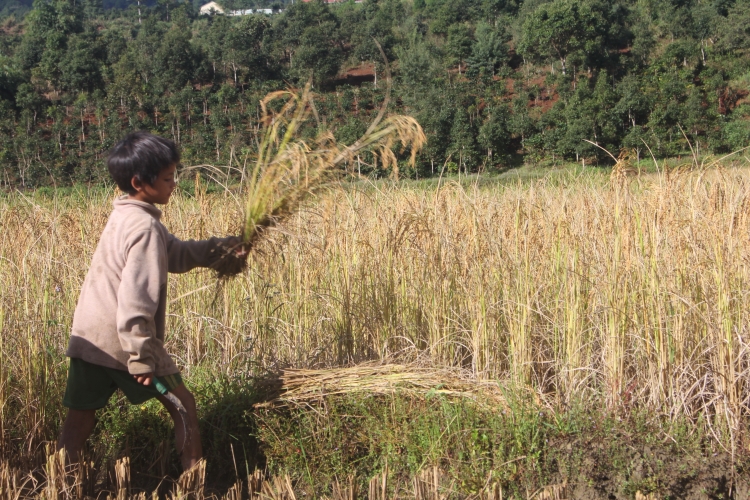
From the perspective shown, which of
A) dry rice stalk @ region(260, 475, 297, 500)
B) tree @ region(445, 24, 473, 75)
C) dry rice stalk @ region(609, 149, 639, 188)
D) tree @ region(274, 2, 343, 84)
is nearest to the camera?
dry rice stalk @ region(260, 475, 297, 500)

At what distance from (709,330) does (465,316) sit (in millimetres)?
1010

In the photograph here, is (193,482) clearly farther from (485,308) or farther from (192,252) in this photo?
(485,308)

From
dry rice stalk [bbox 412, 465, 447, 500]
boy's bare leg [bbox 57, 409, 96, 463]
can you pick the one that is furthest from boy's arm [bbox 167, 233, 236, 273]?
dry rice stalk [bbox 412, 465, 447, 500]

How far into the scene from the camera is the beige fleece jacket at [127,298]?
194 cm

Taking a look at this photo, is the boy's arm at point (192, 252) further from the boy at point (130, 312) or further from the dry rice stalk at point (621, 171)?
the dry rice stalk at point (621, 171)

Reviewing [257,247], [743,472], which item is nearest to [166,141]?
[257,247]

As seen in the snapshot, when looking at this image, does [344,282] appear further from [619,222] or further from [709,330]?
[709,330]

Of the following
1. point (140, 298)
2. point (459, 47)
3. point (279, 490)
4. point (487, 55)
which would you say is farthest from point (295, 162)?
point (459, 47)

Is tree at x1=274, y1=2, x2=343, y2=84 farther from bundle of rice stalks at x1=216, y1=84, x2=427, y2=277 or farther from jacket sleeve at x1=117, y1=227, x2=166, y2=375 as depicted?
jacket sleeve at x1=117, y1=227, x2=166, y2=375

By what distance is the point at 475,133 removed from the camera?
26.5m

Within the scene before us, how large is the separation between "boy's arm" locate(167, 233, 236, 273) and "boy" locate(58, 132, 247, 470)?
0.06 metres

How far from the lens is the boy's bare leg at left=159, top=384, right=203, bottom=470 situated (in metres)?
2.17

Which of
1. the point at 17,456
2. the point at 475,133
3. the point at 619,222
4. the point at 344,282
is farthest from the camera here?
the point at 475,133

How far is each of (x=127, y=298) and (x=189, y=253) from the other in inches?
13.9
